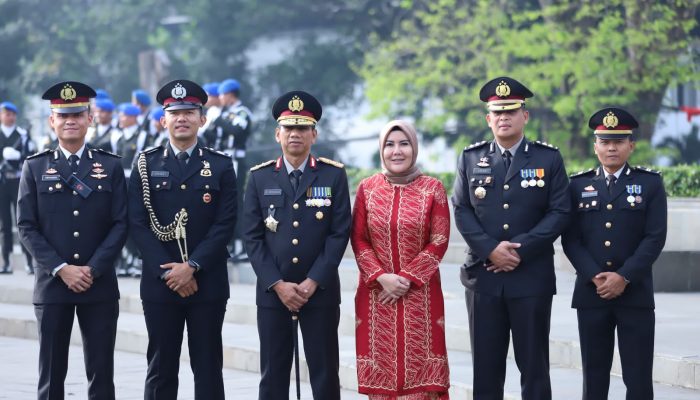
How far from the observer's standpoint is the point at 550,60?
21.8 m

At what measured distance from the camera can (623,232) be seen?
7.48 metres

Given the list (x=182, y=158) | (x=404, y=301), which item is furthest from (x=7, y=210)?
(x=404, y=301)

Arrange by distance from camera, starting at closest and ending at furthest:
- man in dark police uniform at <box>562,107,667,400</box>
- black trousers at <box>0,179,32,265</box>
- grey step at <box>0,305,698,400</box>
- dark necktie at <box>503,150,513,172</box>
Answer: man in dark police uniform at <box>562,107,667,400</box>, dark necktie at <box>503,150,513,172</box>, grey step at <box>0,305,698,400</box>, black trousers at <box>0,179,32,265</box>

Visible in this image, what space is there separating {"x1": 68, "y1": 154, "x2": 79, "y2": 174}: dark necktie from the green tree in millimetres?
13182

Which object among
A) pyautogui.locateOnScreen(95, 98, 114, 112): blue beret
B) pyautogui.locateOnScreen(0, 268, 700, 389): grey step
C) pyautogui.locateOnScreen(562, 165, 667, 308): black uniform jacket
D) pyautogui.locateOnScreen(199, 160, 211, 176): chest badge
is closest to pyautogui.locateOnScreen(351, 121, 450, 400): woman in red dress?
pyautogui.locateOnScreen(562, 165, 667, 308): black uniform jacket

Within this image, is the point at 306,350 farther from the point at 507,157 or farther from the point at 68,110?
the point at 68,110

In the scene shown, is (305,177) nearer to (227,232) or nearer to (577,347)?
(227,232)

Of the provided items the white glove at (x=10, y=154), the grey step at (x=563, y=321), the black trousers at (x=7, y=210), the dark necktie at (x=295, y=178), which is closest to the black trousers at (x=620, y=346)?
the grey step at (x=563, y=321)

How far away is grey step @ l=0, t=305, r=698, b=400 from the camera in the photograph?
8617 mm

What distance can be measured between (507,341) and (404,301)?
685 millimetres

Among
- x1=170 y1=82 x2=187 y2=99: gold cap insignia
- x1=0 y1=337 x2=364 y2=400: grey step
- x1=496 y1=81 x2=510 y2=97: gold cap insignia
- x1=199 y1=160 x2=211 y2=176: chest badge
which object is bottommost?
x1=0 y1=337 x2=364 y2=400: grey step

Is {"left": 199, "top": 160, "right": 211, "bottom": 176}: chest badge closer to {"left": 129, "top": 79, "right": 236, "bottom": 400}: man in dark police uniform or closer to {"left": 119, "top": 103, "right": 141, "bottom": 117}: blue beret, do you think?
{"left": 129, "top": 79, "right": 236, "bottom": 400}: man in dark police uniform

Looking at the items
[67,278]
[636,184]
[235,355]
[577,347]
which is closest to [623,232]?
[636,184]

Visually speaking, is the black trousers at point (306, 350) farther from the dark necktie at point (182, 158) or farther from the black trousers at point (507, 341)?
the dark necktie at point (182, 158)
